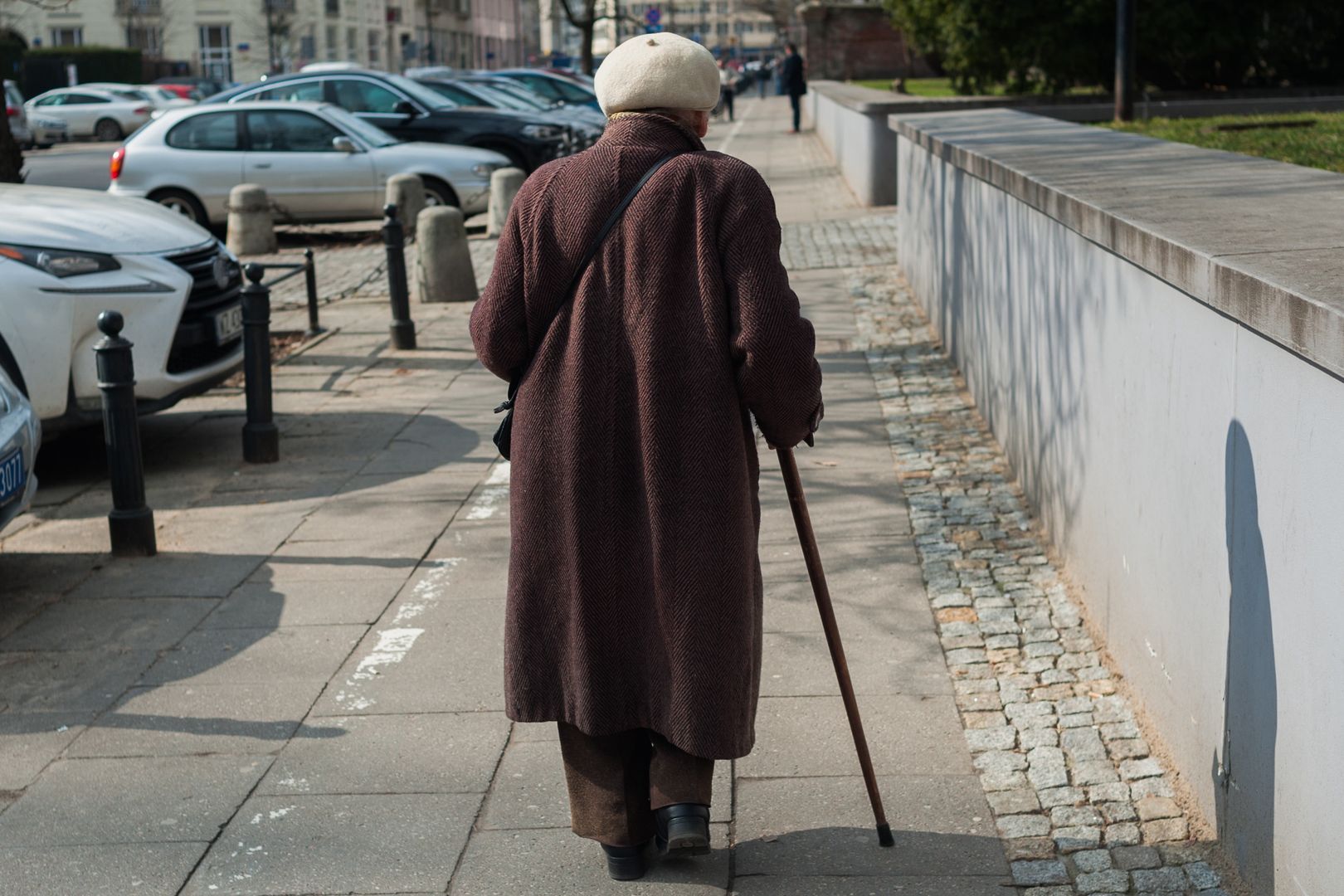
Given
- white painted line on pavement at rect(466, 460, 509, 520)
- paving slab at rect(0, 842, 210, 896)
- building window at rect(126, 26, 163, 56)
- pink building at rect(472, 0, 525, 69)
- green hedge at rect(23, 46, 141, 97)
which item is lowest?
paving slab at rect(0, 842, 210, 896)

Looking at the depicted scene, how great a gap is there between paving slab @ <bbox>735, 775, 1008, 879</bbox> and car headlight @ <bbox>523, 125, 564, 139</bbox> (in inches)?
656

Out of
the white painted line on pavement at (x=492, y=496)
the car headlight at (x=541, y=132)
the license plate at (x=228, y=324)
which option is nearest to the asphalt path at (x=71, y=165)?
the car headlight at (x=541, y=132)

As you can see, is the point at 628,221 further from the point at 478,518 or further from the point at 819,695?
the point at 478,518

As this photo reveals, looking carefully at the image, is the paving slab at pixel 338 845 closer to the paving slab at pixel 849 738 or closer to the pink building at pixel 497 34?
the paving slab at pixel 849 738

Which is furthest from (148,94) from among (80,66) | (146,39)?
(146,39)

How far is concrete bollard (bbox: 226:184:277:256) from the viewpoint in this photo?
16.3 meters

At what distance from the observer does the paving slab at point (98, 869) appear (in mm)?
3621

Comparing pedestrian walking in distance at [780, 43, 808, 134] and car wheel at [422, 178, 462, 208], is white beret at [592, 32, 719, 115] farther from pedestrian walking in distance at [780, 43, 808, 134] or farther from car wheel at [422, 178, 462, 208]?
pedestrian walking in distance at [780, 43, 808, 134]

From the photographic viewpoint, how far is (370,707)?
4.66 m

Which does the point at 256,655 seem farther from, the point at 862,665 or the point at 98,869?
the point at 862,665

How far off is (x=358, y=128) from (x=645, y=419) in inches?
612

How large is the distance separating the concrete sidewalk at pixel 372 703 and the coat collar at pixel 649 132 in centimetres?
160

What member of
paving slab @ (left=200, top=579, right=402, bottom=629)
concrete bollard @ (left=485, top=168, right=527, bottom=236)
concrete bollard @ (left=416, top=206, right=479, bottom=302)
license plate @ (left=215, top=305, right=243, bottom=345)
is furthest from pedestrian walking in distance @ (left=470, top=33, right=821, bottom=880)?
concrete bollard @ (left=485, top=168, right=527, bottom=236)

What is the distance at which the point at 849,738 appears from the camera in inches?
171
